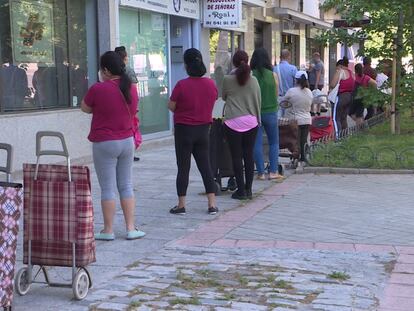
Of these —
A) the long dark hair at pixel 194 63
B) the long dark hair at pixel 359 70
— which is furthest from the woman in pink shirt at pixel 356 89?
the long dark hair at pixel 194 63

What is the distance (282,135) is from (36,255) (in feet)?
19.6

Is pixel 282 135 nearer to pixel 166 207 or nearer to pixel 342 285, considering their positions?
pixel 166 207

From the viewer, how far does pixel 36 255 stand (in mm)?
4574

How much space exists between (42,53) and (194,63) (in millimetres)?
4510

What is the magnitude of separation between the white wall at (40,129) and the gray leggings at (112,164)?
373cm

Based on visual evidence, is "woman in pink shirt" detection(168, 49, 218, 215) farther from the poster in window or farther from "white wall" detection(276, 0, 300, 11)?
"white wall" detection(276, 0, 300, 11)

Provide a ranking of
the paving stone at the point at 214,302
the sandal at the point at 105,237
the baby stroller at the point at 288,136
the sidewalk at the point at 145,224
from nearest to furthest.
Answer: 1. the paving stone at the point at 214,302
2. the sidewalk at the point at 145,224
3. the sandal at the point at 105,237
4. the baby stroller at the point at 288,136

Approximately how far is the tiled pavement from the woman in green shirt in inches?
28.4

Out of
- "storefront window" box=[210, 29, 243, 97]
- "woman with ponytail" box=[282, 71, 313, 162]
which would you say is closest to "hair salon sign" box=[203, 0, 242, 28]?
"storefront window" box=[210, 29, 243, 97]

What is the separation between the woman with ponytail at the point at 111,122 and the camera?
18.8ft

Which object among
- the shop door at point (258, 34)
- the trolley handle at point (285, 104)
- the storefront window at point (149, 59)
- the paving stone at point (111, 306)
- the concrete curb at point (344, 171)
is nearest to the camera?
the paving stone at point (111, 306)

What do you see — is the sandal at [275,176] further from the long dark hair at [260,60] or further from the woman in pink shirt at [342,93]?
the woman in pink shirt at [342,93]

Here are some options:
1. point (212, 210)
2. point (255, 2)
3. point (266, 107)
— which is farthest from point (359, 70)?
point (212, 210)

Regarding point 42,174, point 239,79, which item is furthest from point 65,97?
point 42,174
